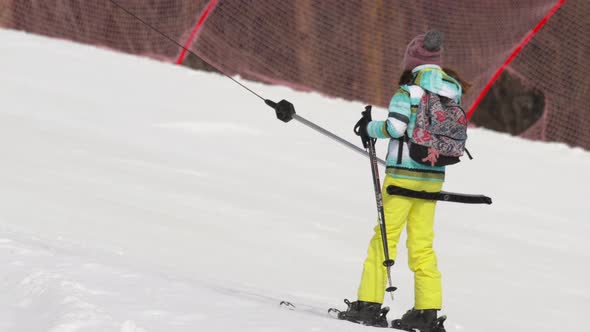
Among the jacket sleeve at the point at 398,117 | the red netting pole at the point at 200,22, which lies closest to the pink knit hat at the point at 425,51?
the jacket sleeve at the point at 398,117

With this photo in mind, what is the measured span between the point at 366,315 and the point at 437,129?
891 mm

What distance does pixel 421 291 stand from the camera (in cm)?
531

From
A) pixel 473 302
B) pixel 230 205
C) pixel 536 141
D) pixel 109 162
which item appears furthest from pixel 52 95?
pixel 473 302

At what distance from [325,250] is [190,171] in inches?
85.1

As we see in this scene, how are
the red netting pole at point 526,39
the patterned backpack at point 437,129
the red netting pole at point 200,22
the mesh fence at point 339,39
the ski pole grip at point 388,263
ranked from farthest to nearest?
the red netting pole at point 200,22 < the mesh fence at point 339,39 < the red netting pole at point 526,39 < the ski pole grip at point 388,263 < the patterned backpack at point 437,129

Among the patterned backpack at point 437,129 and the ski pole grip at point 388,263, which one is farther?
the ski pole grip at point 388,263

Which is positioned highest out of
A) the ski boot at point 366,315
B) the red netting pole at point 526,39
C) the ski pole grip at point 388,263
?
the red netting pole at point 526,39

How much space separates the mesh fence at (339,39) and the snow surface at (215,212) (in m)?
0.35

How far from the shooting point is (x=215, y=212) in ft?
26.9

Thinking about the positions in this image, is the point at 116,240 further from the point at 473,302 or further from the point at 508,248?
the point at 508,248

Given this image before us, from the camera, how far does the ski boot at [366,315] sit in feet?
17.4

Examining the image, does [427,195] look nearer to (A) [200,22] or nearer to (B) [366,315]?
(B) [366,315]

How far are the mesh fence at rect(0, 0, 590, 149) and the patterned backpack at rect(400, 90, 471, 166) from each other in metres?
7.12

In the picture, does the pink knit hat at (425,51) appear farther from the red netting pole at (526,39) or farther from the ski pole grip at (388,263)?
the red netting pole at (526,39)
